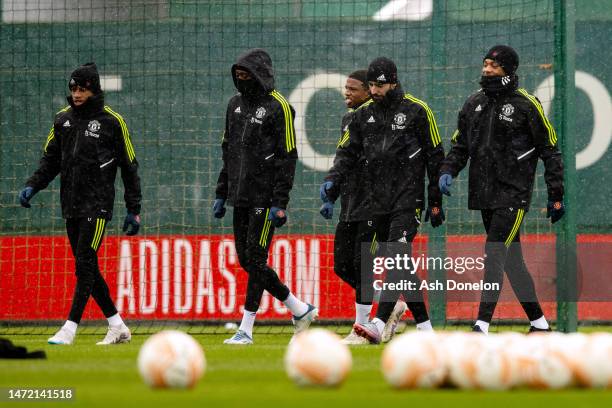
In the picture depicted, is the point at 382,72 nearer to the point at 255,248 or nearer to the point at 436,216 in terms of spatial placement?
the point at 436,216

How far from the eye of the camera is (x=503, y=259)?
10617 millimetres

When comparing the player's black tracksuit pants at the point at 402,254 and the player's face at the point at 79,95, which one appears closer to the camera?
the player's black tracksuit pants at the point at 402,254

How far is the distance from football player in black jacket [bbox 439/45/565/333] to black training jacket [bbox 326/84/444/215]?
21 cm

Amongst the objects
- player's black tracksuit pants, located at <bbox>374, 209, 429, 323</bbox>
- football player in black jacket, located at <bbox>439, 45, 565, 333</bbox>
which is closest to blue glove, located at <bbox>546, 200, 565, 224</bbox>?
football player in black jacket, located at <bbox>439, 45, 565, 333</bbox>

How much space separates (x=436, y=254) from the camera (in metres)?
14.2

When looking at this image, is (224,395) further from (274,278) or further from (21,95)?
(21,95)

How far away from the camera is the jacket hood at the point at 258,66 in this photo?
1102cm

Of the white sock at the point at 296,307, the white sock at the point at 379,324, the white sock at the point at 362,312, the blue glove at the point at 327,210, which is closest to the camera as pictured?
the white sock at the point at 379,324

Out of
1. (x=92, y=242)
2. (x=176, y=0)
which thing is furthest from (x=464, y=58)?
(x=92, y=242)

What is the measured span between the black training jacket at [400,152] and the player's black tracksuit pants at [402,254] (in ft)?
0.32

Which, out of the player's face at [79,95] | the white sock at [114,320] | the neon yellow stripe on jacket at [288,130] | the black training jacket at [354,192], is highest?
the player's face at [79,95]

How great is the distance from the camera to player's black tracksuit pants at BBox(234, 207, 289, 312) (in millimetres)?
10984

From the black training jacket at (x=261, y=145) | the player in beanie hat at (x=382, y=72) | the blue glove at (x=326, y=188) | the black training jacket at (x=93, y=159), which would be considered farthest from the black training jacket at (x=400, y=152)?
the black training jacket at (x=93, y=159)

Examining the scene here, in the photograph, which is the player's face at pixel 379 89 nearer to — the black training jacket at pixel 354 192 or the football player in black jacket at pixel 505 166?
the black training jacket at pixel 354 192
